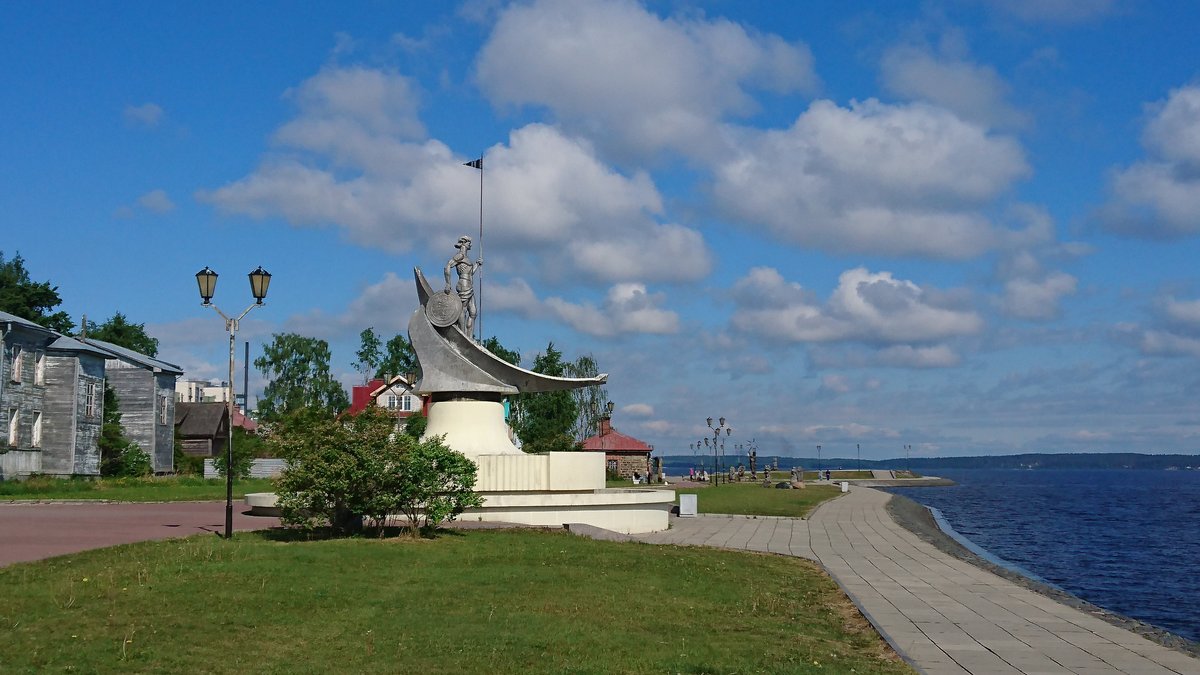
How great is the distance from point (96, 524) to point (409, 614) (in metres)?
13.2

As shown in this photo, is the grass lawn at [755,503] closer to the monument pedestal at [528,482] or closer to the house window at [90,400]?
the monument pedestal at [528,482]

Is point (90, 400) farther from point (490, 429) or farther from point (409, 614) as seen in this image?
point (409, 614)

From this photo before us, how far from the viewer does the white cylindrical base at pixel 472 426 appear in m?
24.2

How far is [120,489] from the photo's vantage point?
37344 millimetres

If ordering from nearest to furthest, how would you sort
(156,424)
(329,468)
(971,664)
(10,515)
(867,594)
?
(971,664)
(867,594)
(329,468)
(10,515)
(156,424)

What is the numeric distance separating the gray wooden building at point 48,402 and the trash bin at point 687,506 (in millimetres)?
26477

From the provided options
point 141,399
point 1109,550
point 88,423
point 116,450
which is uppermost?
point 141,399

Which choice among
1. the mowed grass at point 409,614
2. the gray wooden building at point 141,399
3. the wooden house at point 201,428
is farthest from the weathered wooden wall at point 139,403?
the mowed grass at point 409,614

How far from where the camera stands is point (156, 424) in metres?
51.1

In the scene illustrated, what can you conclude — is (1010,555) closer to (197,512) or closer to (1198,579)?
(1198,579)

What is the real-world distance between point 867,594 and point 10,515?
19.6 metres

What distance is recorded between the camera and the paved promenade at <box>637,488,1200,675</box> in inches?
405

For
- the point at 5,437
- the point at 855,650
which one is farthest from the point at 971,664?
the point at 5,437

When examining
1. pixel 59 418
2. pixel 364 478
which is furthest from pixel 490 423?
pixel 59 418
